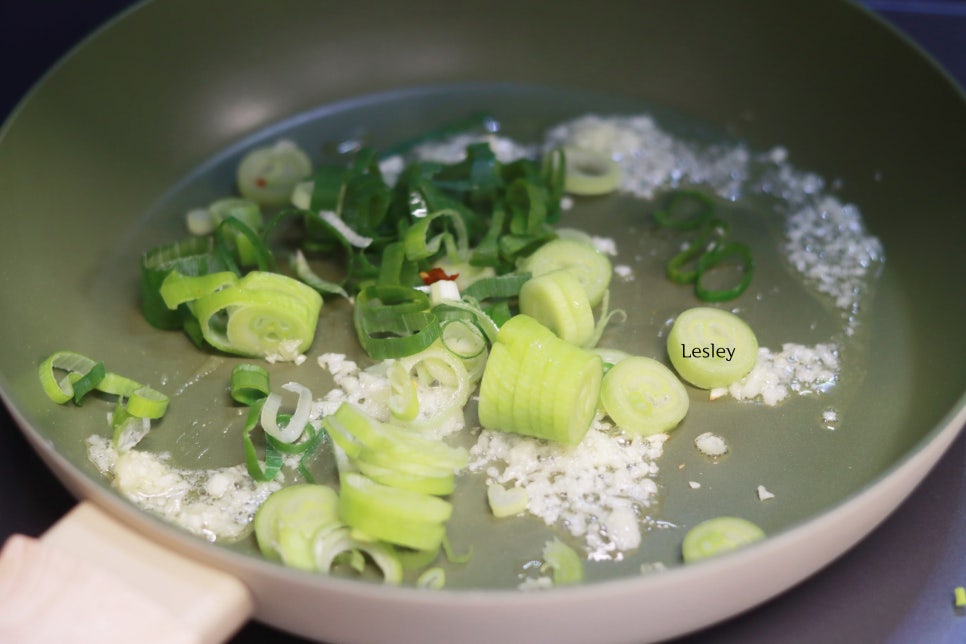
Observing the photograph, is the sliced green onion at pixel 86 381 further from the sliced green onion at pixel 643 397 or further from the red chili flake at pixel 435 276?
the sliced green onion at pixel 643 397

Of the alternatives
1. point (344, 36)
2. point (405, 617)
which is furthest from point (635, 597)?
point (344, 36)

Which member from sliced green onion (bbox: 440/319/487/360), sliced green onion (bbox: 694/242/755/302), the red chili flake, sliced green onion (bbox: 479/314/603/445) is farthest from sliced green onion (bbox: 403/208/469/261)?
→ sliced green onion (bbox: 694/242/755/302)

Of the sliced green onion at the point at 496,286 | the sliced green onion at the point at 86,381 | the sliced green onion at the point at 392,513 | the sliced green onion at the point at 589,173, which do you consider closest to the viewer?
the sliced green onion at the point at 392,513

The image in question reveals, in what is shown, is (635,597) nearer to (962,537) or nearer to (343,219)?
(962,537)

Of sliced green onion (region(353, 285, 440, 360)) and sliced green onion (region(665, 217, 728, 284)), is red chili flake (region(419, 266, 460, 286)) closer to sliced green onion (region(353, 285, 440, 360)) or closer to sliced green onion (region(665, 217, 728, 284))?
sliced green onion (region(353, 285, 440, 360))

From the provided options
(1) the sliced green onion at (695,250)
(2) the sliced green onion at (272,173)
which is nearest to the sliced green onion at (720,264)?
(1) the sliced green onion at (695,250)

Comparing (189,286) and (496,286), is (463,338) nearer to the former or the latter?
(496,286)

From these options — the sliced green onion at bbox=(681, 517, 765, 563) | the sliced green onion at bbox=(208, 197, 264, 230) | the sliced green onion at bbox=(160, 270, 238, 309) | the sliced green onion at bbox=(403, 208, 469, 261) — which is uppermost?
the sliced green onion at bbox=(403, 208, 469, 261)
